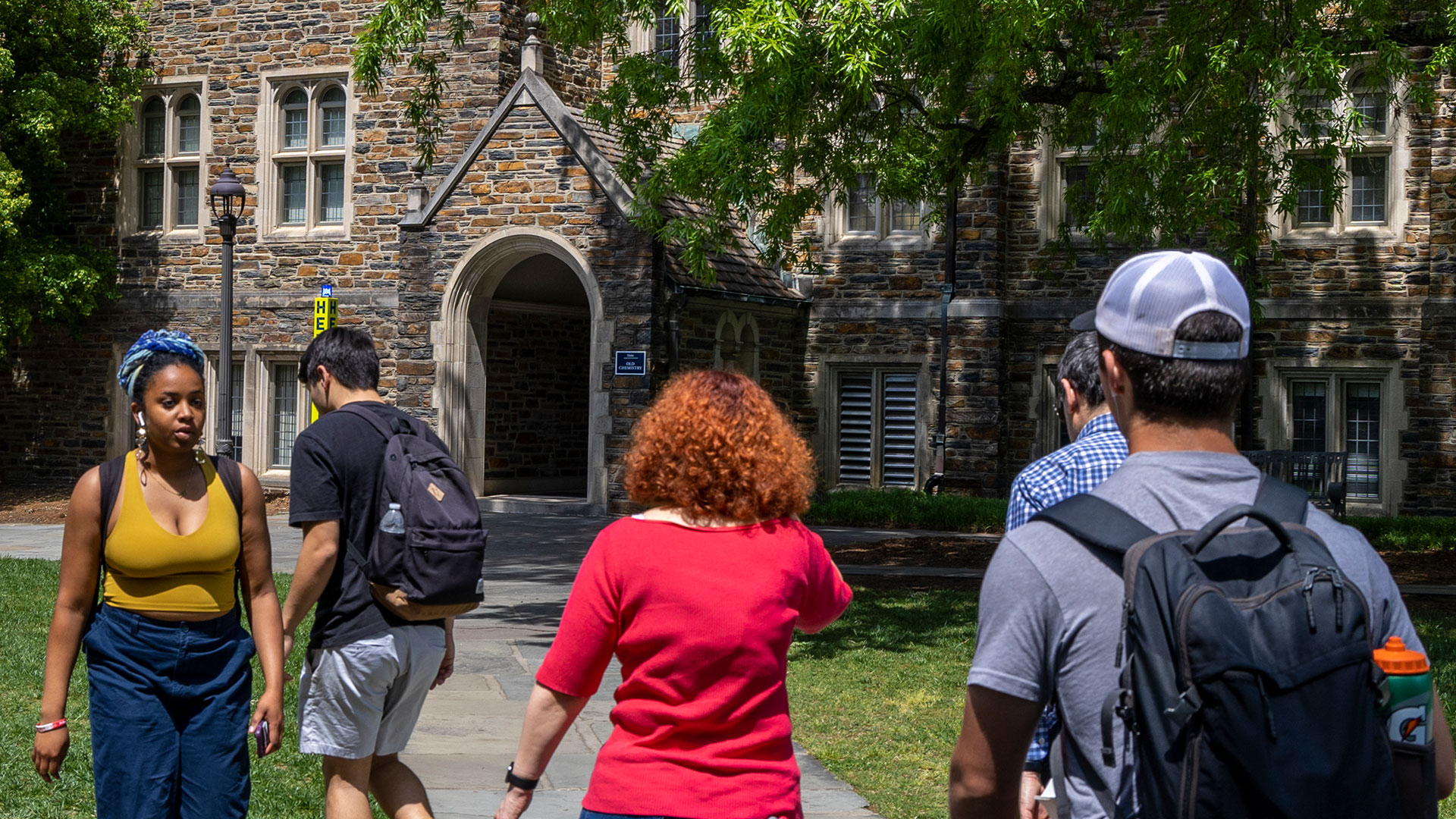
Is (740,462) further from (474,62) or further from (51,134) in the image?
(51,134)

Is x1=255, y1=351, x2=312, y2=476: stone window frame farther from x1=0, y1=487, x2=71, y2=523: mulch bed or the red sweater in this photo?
the red sweater

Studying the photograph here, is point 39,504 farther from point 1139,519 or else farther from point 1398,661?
point 1398,661

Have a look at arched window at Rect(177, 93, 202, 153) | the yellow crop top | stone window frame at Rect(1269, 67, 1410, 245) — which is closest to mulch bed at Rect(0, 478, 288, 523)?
arched window at Rect(177, 93, 202, 153)

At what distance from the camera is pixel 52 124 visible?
20297mm

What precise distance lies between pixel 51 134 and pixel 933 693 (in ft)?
57.4

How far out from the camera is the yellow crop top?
3.81 metres

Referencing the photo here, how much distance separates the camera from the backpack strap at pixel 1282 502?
1.87 m

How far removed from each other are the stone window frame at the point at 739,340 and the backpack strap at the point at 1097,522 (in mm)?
16228

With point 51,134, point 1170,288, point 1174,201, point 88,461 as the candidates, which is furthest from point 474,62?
point 1170,288

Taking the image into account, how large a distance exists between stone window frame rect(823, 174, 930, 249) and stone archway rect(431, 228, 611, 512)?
4.20 m

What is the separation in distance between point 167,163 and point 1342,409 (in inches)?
679

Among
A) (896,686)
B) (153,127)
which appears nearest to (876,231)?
(153,127)

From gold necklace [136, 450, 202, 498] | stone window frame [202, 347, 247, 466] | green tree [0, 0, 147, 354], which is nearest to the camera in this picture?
gold necklace [136, 450, 202, 498]

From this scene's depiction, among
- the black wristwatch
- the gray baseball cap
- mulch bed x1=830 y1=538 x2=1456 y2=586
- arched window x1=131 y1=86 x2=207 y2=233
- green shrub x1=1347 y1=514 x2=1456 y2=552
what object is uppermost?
arched window x1=131 y1=86 x2=207 y2=233
